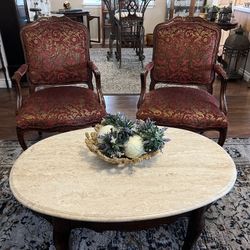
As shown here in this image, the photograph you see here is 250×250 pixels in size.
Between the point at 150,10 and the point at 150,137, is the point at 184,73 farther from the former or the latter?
the point at 150,10

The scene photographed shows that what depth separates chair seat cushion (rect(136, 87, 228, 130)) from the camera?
181 cm

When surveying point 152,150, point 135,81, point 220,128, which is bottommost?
point 135,81

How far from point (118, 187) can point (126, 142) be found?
0.62 feet

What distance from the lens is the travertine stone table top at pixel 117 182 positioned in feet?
3.26

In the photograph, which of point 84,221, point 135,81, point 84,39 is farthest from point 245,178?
point 135,81

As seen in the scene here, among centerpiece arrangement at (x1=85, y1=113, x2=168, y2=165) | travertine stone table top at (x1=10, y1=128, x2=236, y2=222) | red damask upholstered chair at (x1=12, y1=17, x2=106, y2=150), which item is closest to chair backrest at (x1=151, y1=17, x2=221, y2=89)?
red damask upholstered chair at (x1=12, y1=17, x2=106, y2=150)

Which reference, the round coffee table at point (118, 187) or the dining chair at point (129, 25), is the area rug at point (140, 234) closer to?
the round coffee table at point (118, 187)

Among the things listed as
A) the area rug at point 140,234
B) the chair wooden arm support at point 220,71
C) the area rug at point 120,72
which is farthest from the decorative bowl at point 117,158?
the area rug at point 120,72

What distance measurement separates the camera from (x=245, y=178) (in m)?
1.90

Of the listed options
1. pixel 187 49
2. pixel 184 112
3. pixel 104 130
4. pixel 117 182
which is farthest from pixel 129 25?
pixel 117 182

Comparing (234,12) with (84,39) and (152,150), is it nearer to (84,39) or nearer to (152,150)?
(84,39)

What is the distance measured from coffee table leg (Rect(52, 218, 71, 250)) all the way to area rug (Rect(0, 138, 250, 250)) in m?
0.33

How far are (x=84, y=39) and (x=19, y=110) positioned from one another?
0.77 m

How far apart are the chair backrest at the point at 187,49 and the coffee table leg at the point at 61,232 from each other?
1.51 metres
